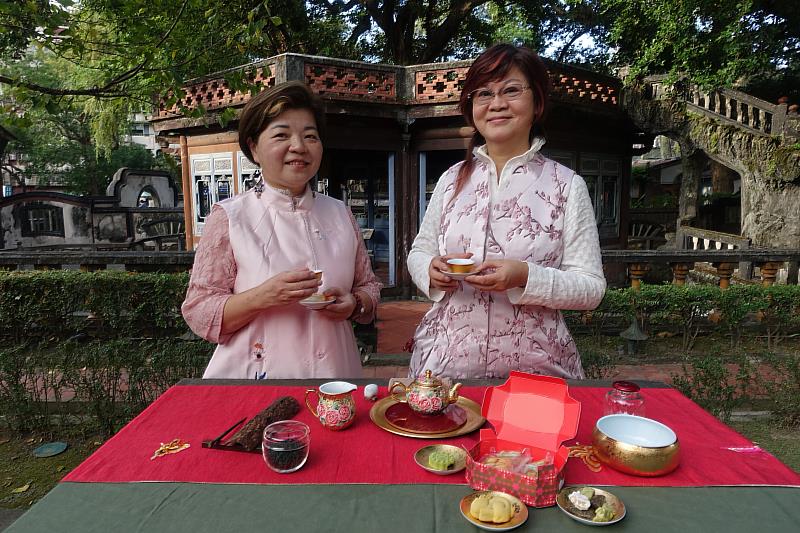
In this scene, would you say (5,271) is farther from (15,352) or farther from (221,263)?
(221,263)

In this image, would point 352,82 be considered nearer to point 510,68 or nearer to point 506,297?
point 510,68

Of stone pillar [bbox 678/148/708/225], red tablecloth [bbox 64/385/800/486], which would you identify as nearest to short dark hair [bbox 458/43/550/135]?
red tablecloth [bbox 64/385/800/486]

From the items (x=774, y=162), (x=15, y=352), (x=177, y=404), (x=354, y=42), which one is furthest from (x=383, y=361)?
(x=354, y=42)

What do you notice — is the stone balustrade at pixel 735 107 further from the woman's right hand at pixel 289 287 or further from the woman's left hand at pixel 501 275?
the woman's right hand at pixel 289 287

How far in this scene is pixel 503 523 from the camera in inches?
42.1

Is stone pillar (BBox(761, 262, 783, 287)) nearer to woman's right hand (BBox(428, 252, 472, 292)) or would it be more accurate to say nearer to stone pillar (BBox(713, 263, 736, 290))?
stone pillar (BBox(713, 263, 736, 290))

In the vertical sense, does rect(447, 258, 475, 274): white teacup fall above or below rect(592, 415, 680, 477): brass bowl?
above

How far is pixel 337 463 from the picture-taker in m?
1.33

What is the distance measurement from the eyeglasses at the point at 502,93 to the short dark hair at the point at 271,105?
Answer: 638mm

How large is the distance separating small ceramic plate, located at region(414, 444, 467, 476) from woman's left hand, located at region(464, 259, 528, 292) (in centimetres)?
53

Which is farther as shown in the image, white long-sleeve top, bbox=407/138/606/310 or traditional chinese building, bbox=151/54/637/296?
traditional chinese building, bbox=151/54/637/296

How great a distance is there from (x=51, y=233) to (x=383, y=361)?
52.2 feet

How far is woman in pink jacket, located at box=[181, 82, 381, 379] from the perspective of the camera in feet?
6.03

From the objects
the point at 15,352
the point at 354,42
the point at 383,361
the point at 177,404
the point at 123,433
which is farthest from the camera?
the point at 354,42
